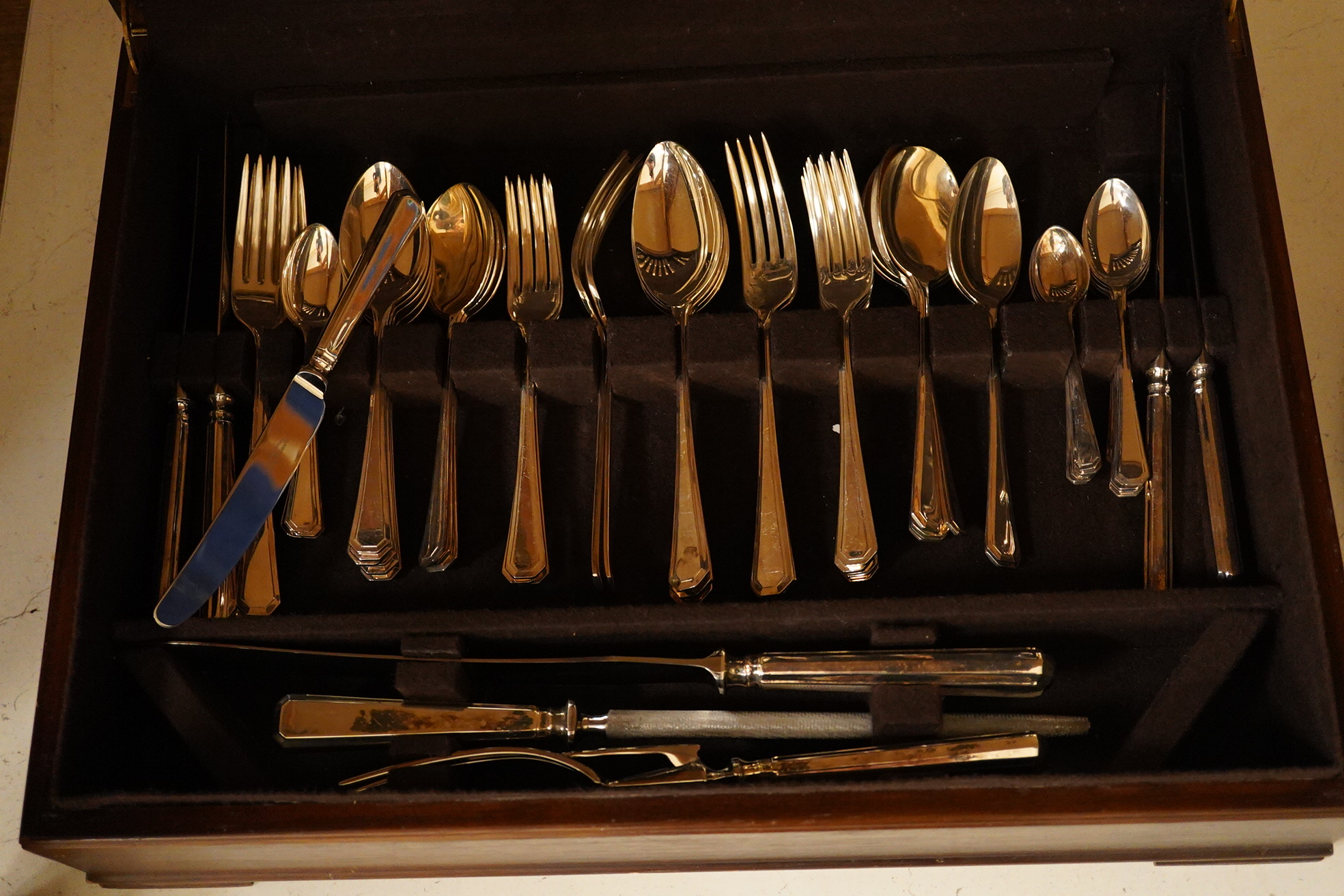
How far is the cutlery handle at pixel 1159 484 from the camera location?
84 centimetres

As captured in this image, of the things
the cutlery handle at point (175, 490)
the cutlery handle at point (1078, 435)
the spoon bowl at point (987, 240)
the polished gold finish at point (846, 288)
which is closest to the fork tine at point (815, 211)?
the polished gold finish at point (846, 288)

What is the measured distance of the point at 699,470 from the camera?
906 millimetres

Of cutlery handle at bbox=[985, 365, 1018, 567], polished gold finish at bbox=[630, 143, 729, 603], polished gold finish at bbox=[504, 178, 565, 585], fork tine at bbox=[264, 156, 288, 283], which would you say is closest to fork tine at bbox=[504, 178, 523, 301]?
polished gold finish at bbox=[504, 178, 565, 585]

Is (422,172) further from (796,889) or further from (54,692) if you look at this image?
(796,889)

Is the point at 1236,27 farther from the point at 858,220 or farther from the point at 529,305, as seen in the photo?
the point at 529,305

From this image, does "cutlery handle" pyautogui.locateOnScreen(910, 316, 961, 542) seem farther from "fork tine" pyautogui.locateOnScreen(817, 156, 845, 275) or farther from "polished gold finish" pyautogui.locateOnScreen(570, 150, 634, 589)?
"polished gold finish" pyautogui.locateOnScreen(570, 150, 634, 589)

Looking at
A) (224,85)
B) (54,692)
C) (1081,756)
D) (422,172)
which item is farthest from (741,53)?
(54,692)

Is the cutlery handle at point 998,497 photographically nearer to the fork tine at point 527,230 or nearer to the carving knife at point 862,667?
the carving knife at point 862,667

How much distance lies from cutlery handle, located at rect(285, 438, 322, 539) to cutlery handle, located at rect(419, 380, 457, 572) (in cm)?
9

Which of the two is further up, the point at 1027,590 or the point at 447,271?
the point at 447,271

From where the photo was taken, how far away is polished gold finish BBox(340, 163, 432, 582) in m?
0.86

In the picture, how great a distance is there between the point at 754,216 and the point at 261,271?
1.45 feet

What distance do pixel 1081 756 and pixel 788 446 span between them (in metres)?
0.33

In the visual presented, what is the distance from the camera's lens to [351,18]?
3.15 feet
